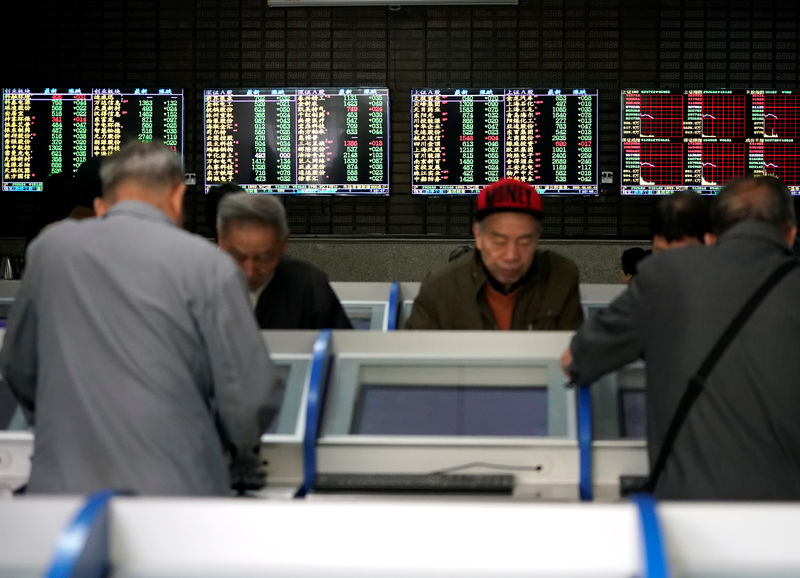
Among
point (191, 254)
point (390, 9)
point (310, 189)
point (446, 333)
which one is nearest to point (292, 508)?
point (191, 254)

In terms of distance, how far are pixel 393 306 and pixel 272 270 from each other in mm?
924

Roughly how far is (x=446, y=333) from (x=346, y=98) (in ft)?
15.4

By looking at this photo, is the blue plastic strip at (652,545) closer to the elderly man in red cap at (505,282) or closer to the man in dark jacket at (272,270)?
the elderly man in red cap at (505,282)

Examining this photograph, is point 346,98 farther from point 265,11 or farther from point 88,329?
point 88,329

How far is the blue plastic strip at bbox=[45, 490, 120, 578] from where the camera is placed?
1129 mm

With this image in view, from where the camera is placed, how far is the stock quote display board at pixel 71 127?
289 inches

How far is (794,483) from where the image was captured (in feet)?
7.49

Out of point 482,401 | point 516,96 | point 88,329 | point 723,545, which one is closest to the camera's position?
point 723,545

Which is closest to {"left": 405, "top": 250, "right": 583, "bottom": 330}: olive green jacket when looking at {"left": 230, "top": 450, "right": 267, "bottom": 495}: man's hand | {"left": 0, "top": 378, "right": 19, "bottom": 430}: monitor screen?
{"left": 230, "top": 450, "right": 267, "bottom": 495}: man's hand

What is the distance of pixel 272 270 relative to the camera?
3.58 meters

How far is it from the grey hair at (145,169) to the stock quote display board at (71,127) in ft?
16.6

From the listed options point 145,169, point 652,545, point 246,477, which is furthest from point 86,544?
Result: point 246,477

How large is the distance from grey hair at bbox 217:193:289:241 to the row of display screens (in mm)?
3693

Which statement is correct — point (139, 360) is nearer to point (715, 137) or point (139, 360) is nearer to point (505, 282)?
point (505, 282)
